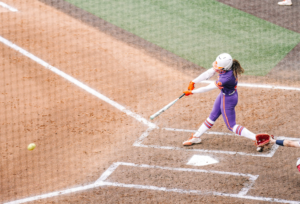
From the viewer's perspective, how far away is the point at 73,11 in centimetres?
1397

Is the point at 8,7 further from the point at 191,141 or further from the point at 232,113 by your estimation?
the point at 232,113

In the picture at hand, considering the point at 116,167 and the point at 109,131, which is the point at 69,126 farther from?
the point at 116,167

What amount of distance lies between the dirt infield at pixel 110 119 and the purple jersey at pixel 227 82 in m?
1.19

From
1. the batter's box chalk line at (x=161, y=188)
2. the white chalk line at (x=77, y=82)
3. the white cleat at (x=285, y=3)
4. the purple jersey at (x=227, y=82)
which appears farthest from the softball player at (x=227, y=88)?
the white cleat at (x=285, y=3)

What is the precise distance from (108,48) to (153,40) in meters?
1.47

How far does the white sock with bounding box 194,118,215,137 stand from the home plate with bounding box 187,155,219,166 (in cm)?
50

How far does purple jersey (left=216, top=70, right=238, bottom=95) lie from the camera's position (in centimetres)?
736

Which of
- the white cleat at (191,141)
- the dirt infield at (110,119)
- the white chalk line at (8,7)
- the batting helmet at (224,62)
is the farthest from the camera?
the white chalk line at (8,7)

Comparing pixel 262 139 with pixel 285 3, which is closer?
pixel 262 139

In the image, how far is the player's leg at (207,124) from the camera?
7.88 meters

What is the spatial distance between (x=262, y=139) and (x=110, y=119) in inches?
133

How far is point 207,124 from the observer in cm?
803

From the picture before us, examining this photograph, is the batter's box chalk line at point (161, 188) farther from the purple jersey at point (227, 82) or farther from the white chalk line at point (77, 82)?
the white chalk line at point (77, 82)

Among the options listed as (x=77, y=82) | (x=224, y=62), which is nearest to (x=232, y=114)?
(x=224, y=62)
